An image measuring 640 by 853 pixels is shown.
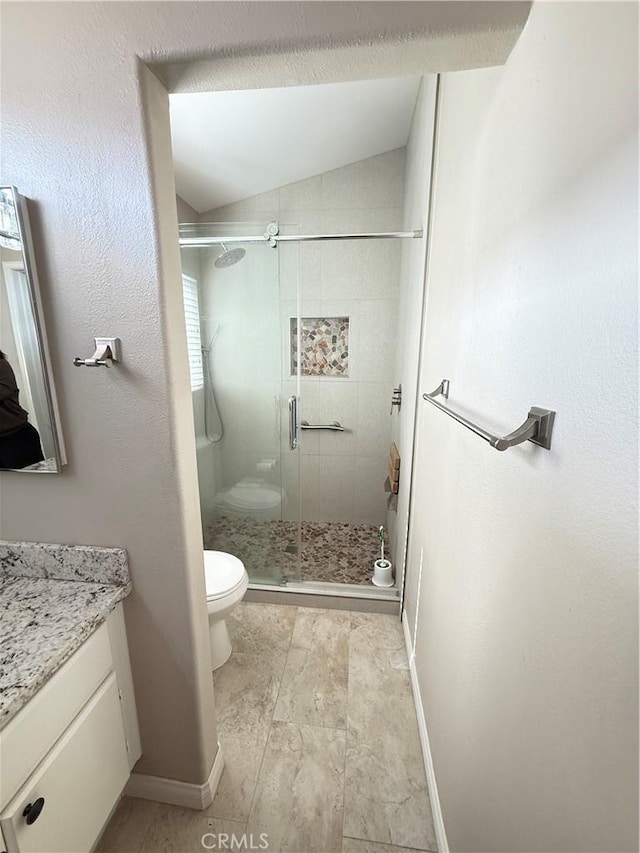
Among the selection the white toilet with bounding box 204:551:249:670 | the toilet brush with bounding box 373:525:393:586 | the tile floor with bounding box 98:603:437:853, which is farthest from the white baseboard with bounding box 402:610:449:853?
the white toilet with bounding box 204:551:249:670

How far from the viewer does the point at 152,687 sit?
116 centimetres

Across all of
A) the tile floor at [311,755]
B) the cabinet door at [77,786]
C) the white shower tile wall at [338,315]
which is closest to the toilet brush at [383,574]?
the tile floor at [311,755]

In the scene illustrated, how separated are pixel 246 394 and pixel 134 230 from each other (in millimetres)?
1683

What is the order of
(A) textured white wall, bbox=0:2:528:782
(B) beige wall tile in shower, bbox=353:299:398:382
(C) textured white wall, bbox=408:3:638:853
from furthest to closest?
(B) beige wall tile in shower, bbox=353:299:398:382, (A) textured white wall, bbox=0:2:528:782, (C) textured white wall, bbox=408:3:638:853

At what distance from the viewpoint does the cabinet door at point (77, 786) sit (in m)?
0.76

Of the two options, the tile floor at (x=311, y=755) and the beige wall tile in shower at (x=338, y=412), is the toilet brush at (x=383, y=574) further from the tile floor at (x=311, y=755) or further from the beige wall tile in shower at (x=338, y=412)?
the beige wall tile in shower at (x=338, y=412)

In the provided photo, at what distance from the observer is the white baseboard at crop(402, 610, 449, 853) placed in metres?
1.12

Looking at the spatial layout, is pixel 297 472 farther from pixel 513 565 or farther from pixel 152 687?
pixel 513 565

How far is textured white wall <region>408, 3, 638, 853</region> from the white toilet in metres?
0.99

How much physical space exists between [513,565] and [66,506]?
1196mm

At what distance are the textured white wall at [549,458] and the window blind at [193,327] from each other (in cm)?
180

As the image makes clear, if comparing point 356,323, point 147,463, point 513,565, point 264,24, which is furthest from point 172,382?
point 356,323

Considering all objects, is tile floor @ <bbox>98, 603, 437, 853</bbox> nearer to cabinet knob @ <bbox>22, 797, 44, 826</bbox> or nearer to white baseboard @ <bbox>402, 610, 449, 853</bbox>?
white baseboard @ <bbox>402, 610, 449, 853</bbox>

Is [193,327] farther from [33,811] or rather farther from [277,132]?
[33,811]
